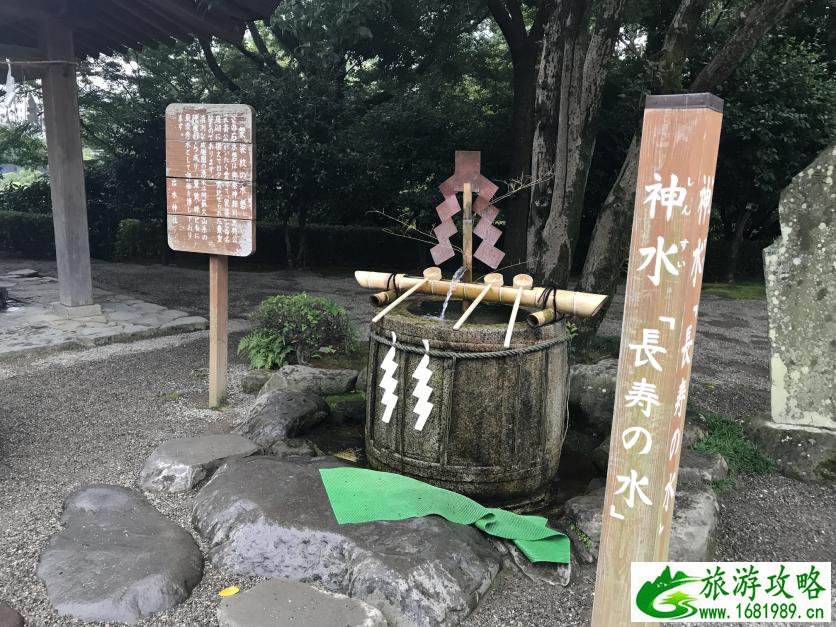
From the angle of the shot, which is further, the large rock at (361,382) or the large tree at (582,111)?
the large tree at (582,111)

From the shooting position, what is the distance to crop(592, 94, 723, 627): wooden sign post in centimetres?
201

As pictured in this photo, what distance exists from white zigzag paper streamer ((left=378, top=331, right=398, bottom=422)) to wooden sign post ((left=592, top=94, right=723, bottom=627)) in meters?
1.83

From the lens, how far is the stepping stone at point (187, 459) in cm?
401

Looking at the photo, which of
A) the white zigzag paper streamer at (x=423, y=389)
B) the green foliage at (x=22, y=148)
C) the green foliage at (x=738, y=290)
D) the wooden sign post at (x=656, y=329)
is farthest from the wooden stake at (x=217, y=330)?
Result: the green foliage at (x=22, y=148)

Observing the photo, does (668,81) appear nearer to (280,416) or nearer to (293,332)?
(293,332)

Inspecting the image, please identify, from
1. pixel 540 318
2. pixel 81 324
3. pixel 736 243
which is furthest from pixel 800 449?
pixel 736 243

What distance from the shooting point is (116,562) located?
3.10m

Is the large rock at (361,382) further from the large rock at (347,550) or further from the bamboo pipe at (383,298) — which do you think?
the large rock at (347,550)

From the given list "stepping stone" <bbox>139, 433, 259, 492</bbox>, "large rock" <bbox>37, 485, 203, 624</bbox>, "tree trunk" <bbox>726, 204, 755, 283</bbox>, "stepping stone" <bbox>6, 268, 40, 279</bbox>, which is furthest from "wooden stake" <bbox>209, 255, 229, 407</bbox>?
"tree trunk" <bbox>726, 204, 755, 283</bbox>

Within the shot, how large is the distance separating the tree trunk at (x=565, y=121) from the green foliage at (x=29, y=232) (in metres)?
13.8

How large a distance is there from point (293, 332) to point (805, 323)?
4.26 metres

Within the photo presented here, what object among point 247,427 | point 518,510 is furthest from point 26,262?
point 518,510

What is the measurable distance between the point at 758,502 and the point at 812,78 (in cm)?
1138

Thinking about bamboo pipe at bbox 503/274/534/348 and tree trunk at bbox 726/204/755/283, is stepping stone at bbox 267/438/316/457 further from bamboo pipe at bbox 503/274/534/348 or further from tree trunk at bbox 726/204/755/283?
tree trunk at bbox 726/204/755/283
